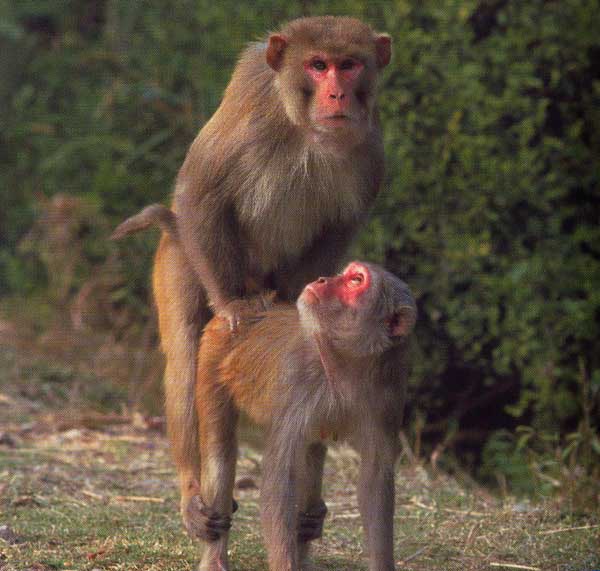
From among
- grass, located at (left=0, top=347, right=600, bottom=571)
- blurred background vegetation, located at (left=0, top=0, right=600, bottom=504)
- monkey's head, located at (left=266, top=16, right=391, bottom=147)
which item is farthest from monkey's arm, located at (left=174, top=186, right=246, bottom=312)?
blurred background vegetation, located at (left=0, top=0, right=600, bottom=504)

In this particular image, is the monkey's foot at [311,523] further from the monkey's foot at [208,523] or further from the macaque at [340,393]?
the macaque at [340,393]

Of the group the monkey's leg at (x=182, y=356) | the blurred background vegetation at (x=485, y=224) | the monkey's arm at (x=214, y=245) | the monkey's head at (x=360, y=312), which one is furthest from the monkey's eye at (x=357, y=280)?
the blurred background vegetation at (x=485, y=224)

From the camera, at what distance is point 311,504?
18.3ft

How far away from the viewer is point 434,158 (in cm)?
845

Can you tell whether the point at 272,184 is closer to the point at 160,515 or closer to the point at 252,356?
the point at 252,356

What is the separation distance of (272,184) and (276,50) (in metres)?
0.56

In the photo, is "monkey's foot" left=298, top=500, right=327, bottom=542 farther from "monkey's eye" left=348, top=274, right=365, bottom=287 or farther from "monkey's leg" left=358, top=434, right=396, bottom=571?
"monkey's eye" left=348, top=274, right=365, bottom=287

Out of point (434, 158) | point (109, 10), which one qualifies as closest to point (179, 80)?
point (109, 10)

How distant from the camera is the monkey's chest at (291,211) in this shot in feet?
17.9

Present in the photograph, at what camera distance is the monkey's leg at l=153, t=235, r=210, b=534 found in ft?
18.5

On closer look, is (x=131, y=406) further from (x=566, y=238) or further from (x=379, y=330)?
(x=379, y=330)

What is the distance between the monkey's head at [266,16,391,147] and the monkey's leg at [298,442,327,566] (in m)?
1.35

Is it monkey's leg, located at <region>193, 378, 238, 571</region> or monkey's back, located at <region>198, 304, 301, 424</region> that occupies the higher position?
monkey's back, located at <region>198, 304, 301, 424</region>

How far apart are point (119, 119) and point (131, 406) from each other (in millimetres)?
2865
